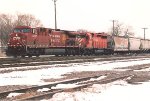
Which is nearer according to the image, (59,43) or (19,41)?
(19,41)

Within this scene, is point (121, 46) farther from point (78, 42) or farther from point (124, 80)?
point (124, 80)

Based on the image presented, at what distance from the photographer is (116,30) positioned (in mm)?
163750

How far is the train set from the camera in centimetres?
3469

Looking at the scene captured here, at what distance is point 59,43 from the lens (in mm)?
41125

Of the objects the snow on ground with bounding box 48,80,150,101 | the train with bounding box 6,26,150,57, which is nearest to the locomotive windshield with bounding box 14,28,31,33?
the train with bounding box 6,26,150,57

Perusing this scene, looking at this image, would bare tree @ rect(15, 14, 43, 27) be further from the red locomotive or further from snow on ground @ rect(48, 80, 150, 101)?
snow on ground @ rect(48, 80, 150, 101)

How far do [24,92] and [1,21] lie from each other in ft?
367

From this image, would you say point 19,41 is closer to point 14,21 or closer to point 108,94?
point 108,94

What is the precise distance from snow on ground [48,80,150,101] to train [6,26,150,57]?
22.0 meters

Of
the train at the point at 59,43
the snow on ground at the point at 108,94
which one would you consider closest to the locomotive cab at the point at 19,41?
the train at the point at 59,43

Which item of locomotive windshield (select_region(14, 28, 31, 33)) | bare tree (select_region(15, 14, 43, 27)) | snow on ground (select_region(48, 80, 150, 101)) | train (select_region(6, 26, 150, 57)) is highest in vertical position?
bare tree (select_region(15, 14, 43, 27))

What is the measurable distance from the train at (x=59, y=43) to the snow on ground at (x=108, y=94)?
21962 mm

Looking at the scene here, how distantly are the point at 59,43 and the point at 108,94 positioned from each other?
29831mm

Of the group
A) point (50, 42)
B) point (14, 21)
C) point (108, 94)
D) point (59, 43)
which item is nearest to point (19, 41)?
point (50, 42)
